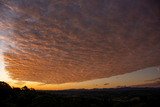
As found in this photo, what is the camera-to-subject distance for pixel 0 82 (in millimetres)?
75188

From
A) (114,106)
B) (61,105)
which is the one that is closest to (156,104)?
(114,106)

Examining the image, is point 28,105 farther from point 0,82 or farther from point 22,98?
point 0,82

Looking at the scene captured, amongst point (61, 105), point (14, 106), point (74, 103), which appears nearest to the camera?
point (14, 106)

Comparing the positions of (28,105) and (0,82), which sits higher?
(0,82)

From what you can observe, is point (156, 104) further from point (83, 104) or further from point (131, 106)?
point (83, 104)

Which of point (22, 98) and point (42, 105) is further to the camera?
point (22, 98)

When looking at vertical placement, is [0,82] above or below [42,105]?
above

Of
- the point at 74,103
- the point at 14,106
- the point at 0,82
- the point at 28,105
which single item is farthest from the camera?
the point at 0,82

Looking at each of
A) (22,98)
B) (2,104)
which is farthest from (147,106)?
(2,104)

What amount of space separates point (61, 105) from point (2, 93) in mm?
18661

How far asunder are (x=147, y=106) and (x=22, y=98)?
29798 mm

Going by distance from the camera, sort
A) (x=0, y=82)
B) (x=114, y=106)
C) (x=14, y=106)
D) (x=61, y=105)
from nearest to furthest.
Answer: (x=14, y=106) < (x=61, y=105) < (x=114, y=106) < (x=0, y=82)

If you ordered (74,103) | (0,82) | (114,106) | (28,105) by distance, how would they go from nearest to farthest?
(28,105), (74,103), (114,106), (0,82)

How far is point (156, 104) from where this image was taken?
57.1 m
